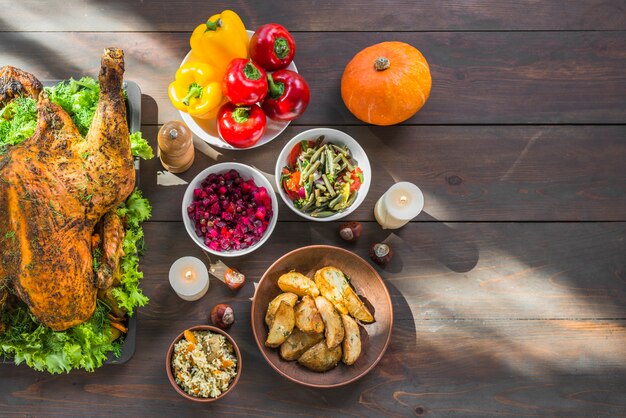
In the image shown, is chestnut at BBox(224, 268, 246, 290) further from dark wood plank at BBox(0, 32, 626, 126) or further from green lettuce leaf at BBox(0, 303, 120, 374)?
dark wood plank at BBox(0, 32, 626, 126)

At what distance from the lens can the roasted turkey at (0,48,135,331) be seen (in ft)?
4.24

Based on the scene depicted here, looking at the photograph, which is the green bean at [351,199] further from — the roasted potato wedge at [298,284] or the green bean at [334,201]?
the roasted potato wedge at [298,284]

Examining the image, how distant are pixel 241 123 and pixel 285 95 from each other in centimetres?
16

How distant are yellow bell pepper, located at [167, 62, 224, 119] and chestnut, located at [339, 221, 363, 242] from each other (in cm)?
54

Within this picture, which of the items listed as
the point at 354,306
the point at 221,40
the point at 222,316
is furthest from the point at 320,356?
the point at 221,40

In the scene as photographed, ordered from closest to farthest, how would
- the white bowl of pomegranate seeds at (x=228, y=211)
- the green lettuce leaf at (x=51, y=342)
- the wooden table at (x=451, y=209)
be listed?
the green lettuce leaf at (x=51, y=342)
the white bowl of pomegranate seeds at (x=228, y=211)
the wooden table at (x=451, y=209)

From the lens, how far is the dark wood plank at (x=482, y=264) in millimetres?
1698

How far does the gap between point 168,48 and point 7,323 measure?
0.97 m

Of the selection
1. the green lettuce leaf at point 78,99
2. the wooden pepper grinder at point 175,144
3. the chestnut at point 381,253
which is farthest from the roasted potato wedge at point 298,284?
the green lettuce leaf at point 78,99

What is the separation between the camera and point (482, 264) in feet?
5.70

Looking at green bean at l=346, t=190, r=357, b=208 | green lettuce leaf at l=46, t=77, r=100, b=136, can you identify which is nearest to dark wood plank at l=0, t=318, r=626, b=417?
green bean at l=346, t=190, r=357, b=208

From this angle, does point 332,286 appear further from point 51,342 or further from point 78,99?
point 78,99

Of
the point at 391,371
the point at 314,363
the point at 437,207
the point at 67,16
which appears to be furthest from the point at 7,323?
the point at 437,207

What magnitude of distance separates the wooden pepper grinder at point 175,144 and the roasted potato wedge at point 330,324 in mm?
596
